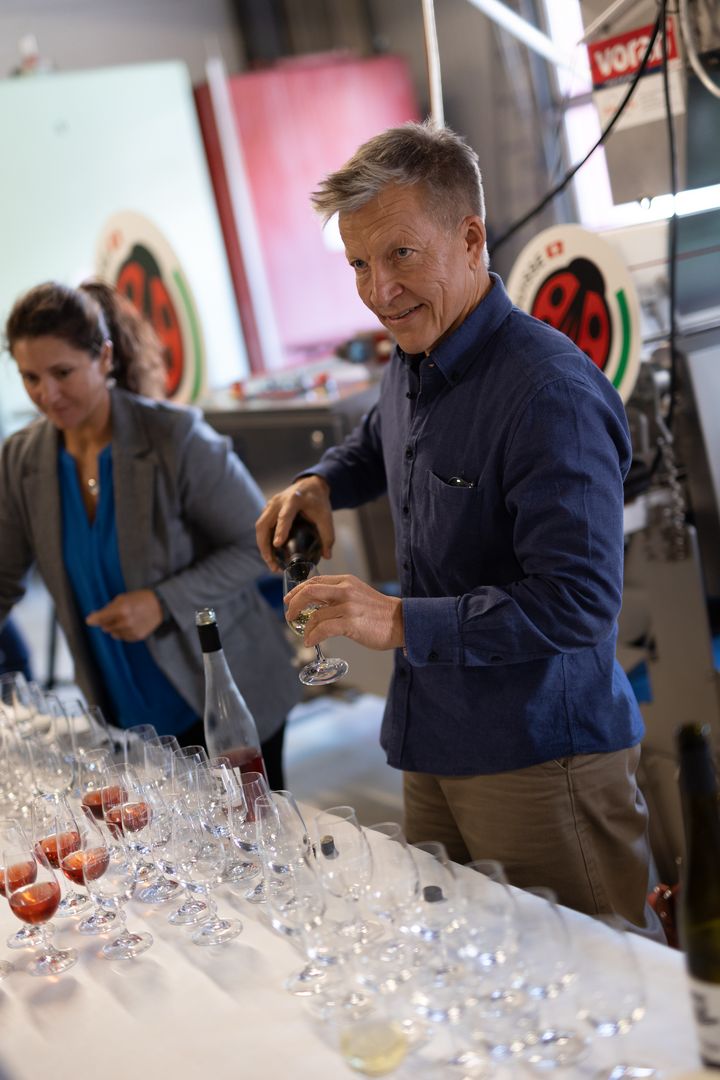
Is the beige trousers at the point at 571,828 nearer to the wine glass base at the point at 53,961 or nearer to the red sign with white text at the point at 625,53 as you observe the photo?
the wine glass base at the point at 53,961

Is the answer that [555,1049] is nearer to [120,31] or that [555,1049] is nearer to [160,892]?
[160,892]

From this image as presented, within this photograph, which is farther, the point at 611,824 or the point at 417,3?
the point at 417,3

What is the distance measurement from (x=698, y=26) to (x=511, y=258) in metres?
3.46

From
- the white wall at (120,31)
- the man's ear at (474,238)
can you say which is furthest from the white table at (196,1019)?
the white wall at (120,31)

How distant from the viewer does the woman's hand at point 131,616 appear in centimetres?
239

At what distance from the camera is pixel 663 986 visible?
Answer: 120 centimetres

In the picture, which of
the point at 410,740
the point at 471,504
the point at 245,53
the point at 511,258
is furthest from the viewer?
the point at 245,53

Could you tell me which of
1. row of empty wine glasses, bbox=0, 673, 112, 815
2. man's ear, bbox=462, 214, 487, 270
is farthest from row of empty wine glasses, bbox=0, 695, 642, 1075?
man's ear, bbox=462, 214, 487, 270

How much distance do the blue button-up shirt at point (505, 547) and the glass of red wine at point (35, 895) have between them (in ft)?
1.84

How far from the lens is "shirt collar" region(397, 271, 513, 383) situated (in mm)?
1683

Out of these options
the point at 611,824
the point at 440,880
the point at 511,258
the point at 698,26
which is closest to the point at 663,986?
the point at 440,880

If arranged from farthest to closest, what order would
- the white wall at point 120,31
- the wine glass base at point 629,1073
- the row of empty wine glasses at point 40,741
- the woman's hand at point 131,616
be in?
1. the white wall at point 120,31
2. the woman's hand at point 131,616
3. the row of empty wine glasses at point 40,741
4. the wine glass base at point 629,1073

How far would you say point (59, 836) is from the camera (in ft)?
5.26

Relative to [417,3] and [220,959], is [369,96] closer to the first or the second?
[417,3]
